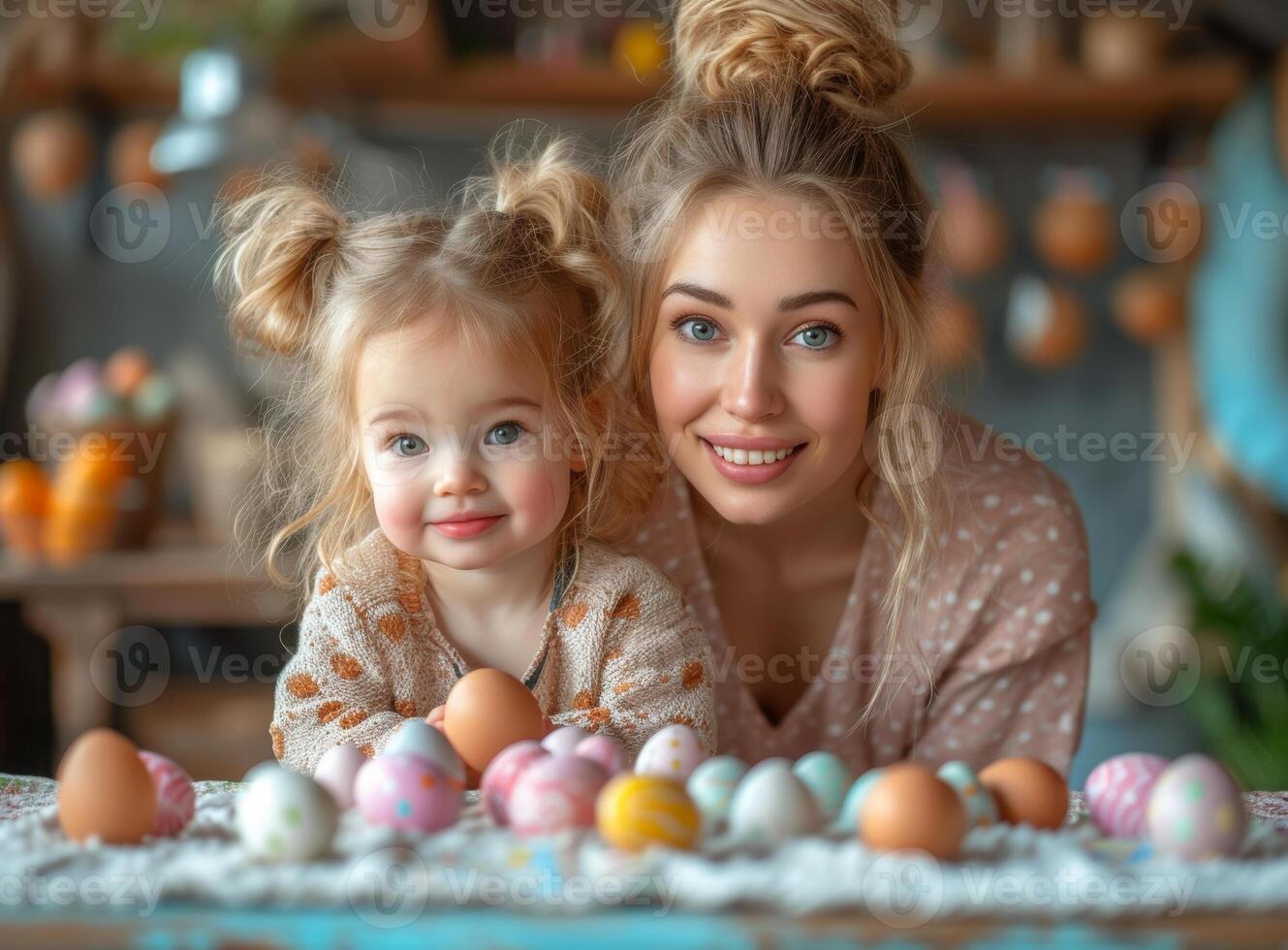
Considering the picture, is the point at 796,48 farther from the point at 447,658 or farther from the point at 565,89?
the point at 565,89

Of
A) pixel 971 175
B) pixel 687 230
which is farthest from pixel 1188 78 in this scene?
pixel 687 230

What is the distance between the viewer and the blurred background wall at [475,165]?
268 cm

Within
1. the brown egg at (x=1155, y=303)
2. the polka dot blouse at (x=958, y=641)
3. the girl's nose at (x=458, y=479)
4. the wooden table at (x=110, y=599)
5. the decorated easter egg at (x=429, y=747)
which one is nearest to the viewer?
the decorated easter egg at (x=429, y=747)

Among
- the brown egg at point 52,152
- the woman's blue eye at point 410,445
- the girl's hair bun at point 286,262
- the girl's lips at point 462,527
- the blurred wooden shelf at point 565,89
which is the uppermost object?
the blurred wooden shelf at point 565,89

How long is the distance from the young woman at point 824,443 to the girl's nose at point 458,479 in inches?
8.1

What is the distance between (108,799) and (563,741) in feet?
0.83

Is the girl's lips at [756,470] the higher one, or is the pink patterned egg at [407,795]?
the girl's lips at [756,470]

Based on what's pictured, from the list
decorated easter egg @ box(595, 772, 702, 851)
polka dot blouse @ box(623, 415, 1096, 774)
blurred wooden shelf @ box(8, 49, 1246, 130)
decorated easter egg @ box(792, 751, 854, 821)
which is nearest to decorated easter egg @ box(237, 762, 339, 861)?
decorated easter egg @ box(595, 772, 702, 851)

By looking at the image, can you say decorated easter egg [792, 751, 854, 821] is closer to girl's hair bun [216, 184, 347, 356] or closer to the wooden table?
girl's hair bun [216, 184, 347, 356]

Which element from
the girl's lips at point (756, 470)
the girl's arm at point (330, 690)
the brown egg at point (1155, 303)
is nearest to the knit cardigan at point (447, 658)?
the girl's arm at point (330, 690)

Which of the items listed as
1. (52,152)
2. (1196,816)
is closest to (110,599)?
(52,152)

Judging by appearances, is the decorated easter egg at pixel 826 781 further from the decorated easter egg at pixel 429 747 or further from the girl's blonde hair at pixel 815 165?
the girl's blonde hair at pixel 815 165

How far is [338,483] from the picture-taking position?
1140 mm

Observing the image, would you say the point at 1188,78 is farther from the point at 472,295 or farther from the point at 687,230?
the point at 472,295
